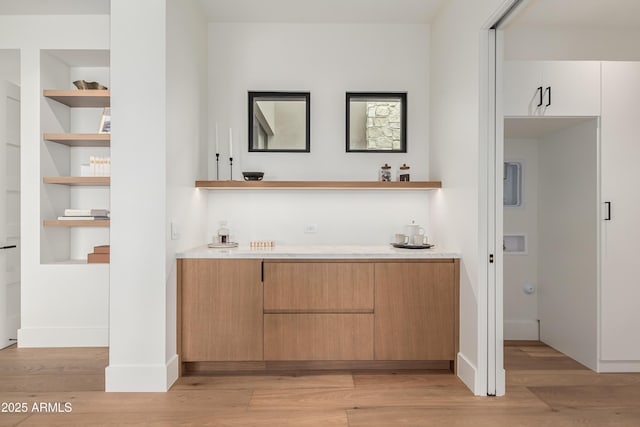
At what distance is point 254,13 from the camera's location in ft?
10.7

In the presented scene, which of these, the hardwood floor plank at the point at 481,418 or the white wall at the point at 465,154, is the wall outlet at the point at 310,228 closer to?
the white wall at the point at 465,154

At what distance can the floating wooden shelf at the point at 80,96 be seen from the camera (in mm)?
3350

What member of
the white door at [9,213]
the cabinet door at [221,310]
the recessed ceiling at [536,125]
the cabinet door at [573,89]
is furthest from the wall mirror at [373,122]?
the white door at [9,213]

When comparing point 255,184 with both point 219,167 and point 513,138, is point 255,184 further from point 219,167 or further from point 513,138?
point 513,138

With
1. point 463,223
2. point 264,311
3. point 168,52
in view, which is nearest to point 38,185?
point 168,52

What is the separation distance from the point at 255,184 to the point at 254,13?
139cm

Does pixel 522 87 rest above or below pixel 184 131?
above

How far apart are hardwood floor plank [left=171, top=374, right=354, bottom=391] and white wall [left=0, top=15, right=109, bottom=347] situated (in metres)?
1.23

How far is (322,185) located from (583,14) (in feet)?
7.57

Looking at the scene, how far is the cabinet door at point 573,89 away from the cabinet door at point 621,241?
9.2 inches

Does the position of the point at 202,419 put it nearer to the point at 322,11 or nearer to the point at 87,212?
the point at 87,212

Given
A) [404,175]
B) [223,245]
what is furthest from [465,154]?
[223,245]

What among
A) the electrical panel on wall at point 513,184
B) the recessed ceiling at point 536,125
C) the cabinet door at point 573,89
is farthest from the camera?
the electrical panel on wall at point 513,184

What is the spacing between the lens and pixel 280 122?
3.44m
